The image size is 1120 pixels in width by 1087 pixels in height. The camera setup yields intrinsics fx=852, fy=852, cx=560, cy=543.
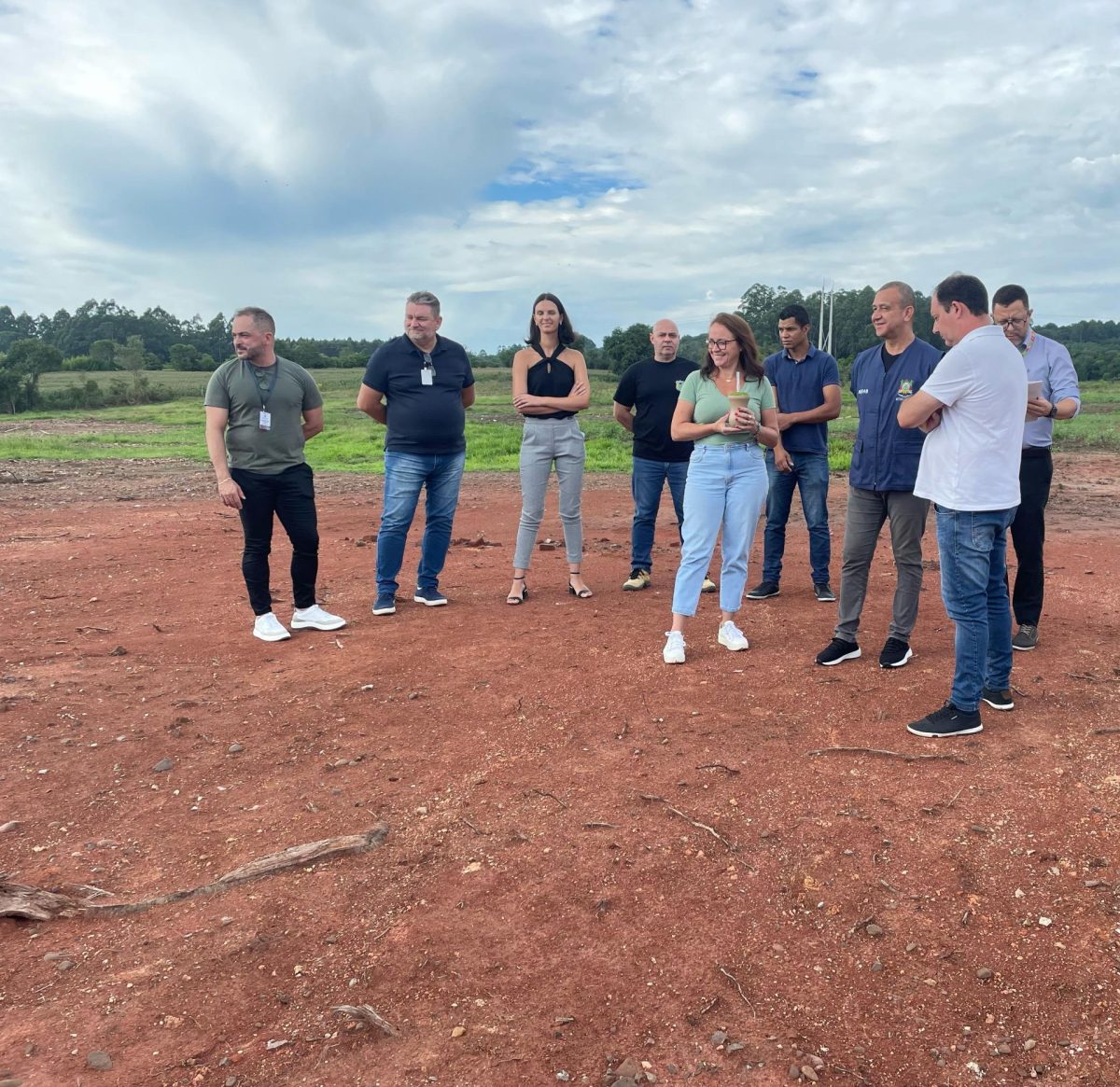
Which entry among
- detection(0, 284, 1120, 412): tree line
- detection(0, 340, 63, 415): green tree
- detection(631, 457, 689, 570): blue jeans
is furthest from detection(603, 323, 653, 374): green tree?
detection(631, 457, 689, 570): blue jeans

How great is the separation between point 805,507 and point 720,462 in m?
1.65

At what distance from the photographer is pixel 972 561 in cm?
365

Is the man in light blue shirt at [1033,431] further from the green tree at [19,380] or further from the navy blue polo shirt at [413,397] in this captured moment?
the green tree at [19,380]

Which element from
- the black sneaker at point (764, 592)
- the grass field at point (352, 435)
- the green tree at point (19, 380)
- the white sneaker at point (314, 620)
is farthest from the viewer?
the green tree at point (19, 380)

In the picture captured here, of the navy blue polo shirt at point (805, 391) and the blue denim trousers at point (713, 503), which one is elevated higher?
the navy blue polo shirt at point (805, 391)

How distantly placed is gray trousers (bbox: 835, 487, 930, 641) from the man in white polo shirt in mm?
700

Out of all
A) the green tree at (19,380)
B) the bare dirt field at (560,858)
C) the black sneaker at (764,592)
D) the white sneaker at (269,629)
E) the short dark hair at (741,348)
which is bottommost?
the bare dirt field at (560,858)

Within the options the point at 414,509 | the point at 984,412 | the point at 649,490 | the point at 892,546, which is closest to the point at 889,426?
the point at 892,546

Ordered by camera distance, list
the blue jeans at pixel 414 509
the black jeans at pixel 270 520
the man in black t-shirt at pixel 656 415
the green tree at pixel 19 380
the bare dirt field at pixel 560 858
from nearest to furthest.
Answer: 1. the bare dirt field at pixel 560 858
2. the black jeans at pixel 270 520
3. the blue jeans at pixel 414 509
4. the man in black t-shirt at pixel 656 415
5. the green tree at pixel 19 380

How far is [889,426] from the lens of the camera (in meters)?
4.45

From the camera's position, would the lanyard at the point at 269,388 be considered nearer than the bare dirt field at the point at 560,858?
No

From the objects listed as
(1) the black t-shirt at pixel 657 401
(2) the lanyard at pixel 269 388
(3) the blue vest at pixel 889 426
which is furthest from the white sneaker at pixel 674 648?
(2) the lanyard at pixel 269 388

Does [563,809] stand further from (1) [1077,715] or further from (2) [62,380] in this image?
(2) [62,380]

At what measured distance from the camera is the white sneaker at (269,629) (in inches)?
211
